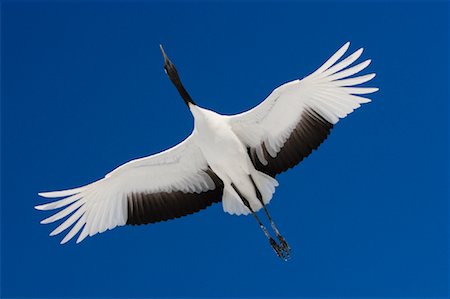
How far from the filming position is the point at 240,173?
12.7 metres

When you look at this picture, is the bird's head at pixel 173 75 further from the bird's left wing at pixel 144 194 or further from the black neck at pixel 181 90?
the bird's left wing at pixel 144 194

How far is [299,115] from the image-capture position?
12438 mm

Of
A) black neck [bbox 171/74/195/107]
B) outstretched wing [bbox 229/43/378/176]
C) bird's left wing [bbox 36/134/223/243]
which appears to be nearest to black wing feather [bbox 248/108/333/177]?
outstretched wing [bbox 229/43/378/176]

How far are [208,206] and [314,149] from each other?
2252 mm

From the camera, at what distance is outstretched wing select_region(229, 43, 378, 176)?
11.9 meters

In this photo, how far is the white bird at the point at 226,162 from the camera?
12055 mm

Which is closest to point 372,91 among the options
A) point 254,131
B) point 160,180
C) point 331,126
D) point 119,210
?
point 331,126

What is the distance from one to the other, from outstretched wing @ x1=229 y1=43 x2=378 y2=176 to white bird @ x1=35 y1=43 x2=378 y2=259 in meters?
0.02

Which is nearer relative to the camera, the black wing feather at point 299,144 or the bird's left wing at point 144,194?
the black wing feather at point 299,144

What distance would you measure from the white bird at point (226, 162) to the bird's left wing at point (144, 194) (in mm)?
17

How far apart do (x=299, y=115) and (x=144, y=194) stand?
3161mm

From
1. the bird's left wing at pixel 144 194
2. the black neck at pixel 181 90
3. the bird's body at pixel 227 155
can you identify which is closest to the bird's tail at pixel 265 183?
the bird's body at pixel 227 155

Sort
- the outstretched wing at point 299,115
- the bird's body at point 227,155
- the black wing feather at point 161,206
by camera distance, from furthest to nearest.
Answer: the black wing feather at point 161,206
the bird's body at point 227,155
the outstretched wing at point 299,115

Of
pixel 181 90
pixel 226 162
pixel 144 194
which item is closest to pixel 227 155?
pixel 226 162
